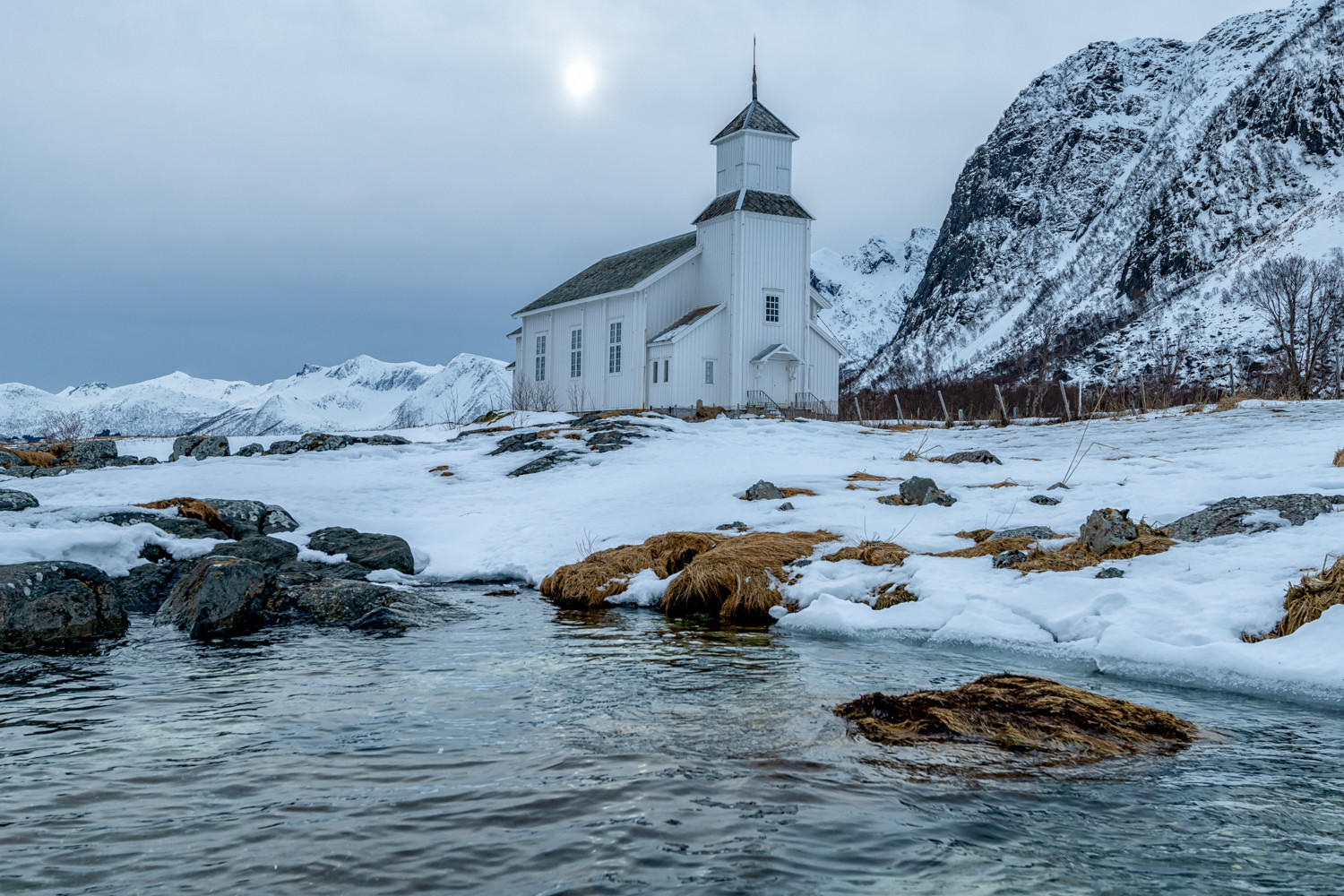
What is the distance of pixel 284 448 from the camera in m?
23.0

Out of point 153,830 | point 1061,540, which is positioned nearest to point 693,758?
point 153,830

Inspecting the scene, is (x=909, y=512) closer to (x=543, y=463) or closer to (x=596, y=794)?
(x=543, y=463)

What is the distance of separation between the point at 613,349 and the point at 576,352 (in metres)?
2.90

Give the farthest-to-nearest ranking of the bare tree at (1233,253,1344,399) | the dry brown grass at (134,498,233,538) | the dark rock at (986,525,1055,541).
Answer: the bare tree at (1233,253,1344,399) < the dry brown grass at (134,498,233,538) < the dark rock at (986,525,1055,541)

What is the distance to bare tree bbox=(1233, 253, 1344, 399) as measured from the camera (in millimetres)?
47375

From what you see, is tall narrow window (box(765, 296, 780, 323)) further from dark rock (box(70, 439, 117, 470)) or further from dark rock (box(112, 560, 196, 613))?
dark rock (box(112, 560, 196, 613))

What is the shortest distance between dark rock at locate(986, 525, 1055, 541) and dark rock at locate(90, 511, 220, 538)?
387 inches

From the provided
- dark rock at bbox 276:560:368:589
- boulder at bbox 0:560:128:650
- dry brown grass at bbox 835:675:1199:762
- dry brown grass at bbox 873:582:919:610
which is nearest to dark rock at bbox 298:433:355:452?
dark rock at bbox 276:560:368:589

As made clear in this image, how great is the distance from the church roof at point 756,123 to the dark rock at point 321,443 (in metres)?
17.7

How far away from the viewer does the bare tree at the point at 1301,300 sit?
47.4 m

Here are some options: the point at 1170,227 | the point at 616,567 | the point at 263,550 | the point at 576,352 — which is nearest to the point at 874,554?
the point at 616,567

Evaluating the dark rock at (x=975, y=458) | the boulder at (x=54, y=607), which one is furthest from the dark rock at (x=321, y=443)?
the dark rock at (x=975, y=458)

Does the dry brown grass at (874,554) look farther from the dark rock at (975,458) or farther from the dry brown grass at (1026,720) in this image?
the dark rock at (975,458)

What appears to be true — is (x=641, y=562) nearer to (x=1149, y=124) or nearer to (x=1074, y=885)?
(x=1074, y=885)
